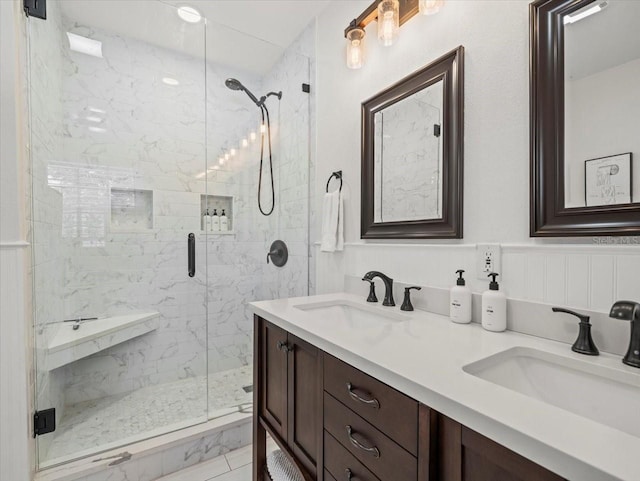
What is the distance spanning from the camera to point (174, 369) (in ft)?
7.66

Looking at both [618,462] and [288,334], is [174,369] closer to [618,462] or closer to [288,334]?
[288,334]

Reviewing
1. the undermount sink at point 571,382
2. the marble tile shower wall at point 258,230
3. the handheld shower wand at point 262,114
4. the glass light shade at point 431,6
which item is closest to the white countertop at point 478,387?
the undermount sink at point 571,382

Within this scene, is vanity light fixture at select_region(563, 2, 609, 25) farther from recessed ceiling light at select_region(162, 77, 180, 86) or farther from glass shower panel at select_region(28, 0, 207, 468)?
recessed ceiling light at select_region(162, 77, 180, 86)

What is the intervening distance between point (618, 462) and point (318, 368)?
71 cm

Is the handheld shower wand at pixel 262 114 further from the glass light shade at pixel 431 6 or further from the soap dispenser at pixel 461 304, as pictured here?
the soap dispenser at pixel 461 304

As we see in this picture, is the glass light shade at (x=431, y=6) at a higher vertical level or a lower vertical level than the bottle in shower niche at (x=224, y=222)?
higher

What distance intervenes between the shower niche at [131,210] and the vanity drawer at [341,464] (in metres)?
1.99

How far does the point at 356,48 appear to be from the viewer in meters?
1.63

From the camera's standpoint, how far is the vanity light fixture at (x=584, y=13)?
845mm

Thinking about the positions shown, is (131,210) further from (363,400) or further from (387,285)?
(363,400)

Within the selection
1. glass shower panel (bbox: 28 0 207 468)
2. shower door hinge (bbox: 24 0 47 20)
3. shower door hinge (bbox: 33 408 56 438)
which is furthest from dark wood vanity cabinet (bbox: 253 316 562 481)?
shower door hinge (bbox: 24 0 47 20)

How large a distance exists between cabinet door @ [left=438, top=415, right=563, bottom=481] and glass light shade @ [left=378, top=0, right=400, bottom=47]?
1513 mm

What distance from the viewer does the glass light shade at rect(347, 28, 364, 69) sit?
1604 mm

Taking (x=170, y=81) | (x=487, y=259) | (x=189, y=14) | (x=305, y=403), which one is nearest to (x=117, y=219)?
(x=170, y=81)
